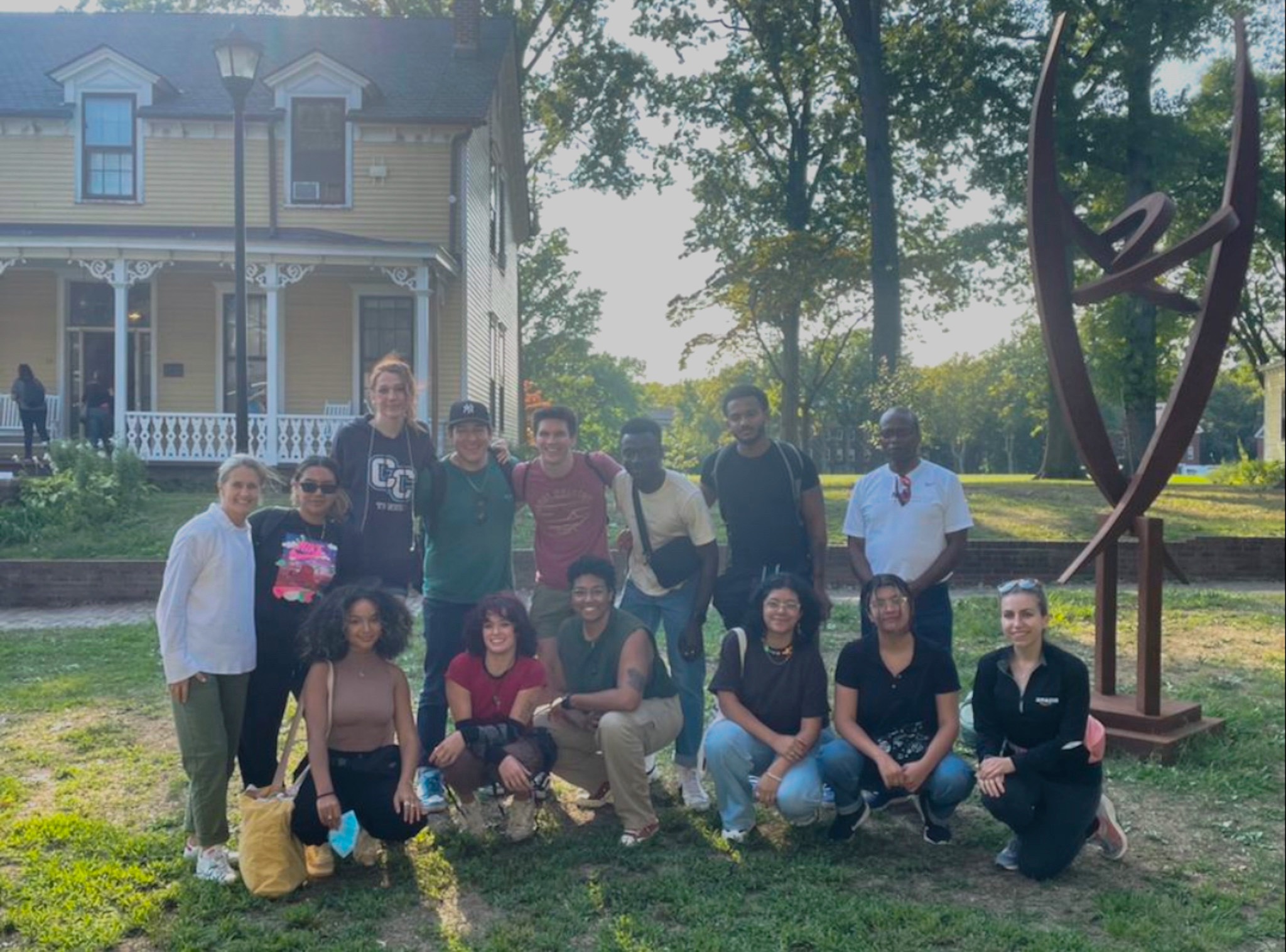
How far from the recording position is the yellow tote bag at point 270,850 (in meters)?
4.35

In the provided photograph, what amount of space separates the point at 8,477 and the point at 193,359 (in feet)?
16.3

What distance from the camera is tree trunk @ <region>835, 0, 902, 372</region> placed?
21094 mm

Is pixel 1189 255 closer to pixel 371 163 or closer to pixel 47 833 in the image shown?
pixel 47 833

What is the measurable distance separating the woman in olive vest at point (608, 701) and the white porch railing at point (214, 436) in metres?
13.0

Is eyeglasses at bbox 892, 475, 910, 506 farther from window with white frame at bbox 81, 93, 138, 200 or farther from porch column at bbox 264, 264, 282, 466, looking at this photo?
window with white frame at bbox 81, 93, 138, 200

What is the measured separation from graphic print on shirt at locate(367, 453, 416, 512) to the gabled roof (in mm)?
15152

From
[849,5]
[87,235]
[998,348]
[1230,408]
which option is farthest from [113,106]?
[1230,408]

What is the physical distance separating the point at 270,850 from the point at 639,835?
146cm

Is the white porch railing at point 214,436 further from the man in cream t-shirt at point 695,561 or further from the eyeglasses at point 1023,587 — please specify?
the eyeglasses at point 1023,587

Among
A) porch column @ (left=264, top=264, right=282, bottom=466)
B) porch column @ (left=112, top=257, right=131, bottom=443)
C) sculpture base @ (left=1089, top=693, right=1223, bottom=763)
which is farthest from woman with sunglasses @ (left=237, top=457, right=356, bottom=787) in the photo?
porch column @ (left=112, top=257, right=131, bottom=443)

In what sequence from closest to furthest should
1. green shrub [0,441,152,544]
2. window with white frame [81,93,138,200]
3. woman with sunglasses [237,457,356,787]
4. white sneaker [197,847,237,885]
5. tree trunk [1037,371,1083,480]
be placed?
white sneaker [197,847,237,885] < woman with sunglasses [237,457,356,787] < green shrub [0,441,152,544] < window with white frame [81,93,138,200] < tree trunk [1037,371,1083,480]

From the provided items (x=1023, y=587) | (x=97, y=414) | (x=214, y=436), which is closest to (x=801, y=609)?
(x=1023, y=587)

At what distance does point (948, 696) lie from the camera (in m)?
4.87

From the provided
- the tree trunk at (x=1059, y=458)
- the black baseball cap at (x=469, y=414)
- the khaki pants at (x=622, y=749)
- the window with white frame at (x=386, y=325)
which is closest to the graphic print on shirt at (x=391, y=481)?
the black baseball cap at (x=469, y=414)
